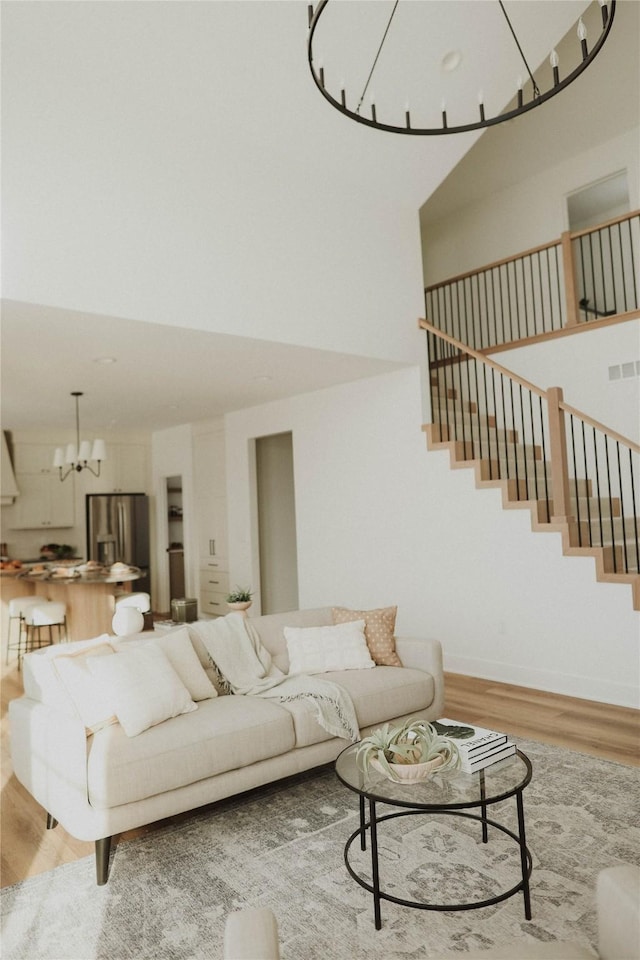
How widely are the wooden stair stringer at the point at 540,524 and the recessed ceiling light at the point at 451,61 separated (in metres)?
2.70

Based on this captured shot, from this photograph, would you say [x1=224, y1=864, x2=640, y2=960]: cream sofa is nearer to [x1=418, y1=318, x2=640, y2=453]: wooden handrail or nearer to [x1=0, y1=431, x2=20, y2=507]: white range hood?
[x1=418, y1=318, x2=640, y2=453]: wooden handrail

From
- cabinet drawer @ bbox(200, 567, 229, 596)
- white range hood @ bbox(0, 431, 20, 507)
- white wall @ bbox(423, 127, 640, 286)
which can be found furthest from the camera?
white range hood @ bbox(0, 431, 20, 507)

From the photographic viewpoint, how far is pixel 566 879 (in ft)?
8.08

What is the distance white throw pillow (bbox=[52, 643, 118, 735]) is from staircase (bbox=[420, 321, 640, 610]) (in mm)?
3198

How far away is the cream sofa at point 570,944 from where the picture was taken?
134cm

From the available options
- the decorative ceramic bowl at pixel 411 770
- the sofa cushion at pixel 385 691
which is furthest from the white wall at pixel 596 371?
the decorative ceramic bowl at pixel 411 770

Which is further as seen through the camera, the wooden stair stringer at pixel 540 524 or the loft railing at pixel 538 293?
the loft railing at pixel 538 293

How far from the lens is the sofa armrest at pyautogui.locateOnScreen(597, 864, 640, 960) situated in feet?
4.57

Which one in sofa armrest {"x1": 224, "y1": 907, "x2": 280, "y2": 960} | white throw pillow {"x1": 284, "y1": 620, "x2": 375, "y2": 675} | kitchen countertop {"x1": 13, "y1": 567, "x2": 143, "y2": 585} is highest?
kitchen countertop {"x1": 13, "y1": 567, "x2": 143, "y2": 585}

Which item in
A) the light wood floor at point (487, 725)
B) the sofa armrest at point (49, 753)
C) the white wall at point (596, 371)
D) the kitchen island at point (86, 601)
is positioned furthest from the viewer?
the kitchen island at point (86, 601)

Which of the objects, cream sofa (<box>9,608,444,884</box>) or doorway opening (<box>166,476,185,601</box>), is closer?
cream sofa (<box>9,608,444,884</box>)

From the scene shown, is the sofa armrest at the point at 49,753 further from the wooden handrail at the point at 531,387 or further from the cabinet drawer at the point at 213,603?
the cabinet drawer at the point at 213,603

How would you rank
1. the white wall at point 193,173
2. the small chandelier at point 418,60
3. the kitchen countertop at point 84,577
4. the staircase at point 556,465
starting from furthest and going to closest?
the kitchen countertop at point 84,577 < the staircase at point 556,465 < the small chandelier at point 418,60 < the white wall at point 193,173

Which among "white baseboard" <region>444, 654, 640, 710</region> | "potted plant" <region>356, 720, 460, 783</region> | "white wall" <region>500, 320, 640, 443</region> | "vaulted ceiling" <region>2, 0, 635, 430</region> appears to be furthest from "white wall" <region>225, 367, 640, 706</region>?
"potted plant" <region>356, 720, 460, 783</region>
